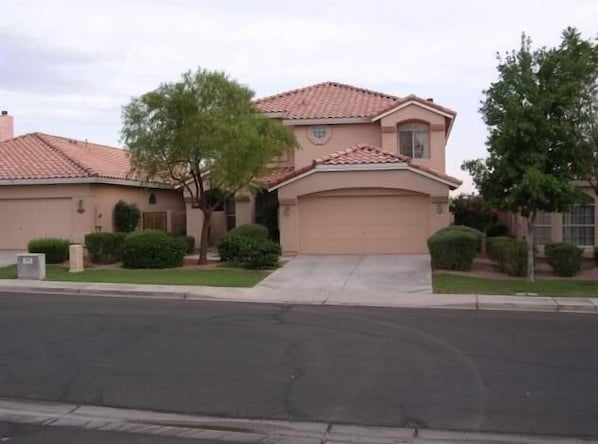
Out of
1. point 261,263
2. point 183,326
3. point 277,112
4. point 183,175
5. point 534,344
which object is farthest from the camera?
point 277,112

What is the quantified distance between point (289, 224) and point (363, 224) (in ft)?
8.84

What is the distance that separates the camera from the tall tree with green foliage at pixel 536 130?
1775 cm

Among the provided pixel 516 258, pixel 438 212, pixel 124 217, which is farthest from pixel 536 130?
pixel 124 217

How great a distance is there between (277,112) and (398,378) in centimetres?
2265

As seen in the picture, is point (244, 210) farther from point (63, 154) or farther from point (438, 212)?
point (63, 154)

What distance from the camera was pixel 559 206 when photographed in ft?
60.6

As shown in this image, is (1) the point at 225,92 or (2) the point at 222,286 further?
(1) the point at 225,92

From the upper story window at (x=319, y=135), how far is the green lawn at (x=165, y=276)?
9.92 m

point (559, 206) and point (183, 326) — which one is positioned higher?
point (559, 206)

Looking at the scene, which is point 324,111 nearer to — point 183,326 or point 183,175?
point 183,175

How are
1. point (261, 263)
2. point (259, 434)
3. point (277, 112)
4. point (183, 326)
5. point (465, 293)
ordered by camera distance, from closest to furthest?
point (259, 434) < point (183, 326) < point (465, 293) < point (261, 263) < point (277, 112)

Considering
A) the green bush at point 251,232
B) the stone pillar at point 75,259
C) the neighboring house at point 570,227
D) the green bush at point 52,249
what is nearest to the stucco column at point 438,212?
the neighboring house at point 570,227

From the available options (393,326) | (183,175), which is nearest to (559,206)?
(393,326)

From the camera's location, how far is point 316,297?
1652 cm
